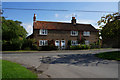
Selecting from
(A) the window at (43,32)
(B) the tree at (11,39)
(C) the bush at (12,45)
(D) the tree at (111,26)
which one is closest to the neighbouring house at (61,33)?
(A) the window at (43,32)

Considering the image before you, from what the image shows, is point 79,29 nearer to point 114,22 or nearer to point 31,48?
point 31,48

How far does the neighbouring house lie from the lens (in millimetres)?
28375

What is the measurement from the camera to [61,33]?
30156 millimetres

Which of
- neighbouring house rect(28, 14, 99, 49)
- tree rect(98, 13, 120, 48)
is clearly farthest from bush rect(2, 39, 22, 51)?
tree rect(98, 13, 120, 48)

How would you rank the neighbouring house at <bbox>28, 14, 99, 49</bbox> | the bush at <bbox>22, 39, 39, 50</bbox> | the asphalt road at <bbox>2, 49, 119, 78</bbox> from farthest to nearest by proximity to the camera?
the neighbouring house at <bbox>28, 14, 99, 49</bbox> → the bush at <bbox>22, 39, 39, 50</bbox> → the asphalt road at <bbox>2, 49, 119, 78</bbox>

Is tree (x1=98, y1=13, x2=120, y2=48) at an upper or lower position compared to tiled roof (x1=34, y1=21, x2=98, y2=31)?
lower

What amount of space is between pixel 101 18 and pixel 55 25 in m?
18.3

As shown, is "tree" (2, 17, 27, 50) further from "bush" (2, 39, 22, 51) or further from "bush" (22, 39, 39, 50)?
"bush" (22, 39, 39, 50)

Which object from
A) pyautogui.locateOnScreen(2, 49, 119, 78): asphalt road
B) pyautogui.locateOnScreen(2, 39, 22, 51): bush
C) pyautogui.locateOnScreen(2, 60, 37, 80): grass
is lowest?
pyautogui.locateOnScreen(2, 49, 119, 78): asphalt road

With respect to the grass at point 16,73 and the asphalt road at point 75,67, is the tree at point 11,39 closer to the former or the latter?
the asphalt road at point 75,67

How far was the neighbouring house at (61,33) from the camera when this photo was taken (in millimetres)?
28375

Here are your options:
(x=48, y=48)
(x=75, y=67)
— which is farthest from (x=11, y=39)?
(x=75, y=67)

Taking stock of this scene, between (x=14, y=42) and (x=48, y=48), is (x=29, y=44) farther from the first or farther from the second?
(x=48, y=48)

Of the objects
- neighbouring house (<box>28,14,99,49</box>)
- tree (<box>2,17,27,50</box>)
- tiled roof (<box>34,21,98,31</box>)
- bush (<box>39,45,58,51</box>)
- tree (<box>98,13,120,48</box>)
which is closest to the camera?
tree (<box>98,13,120,48</box>)
